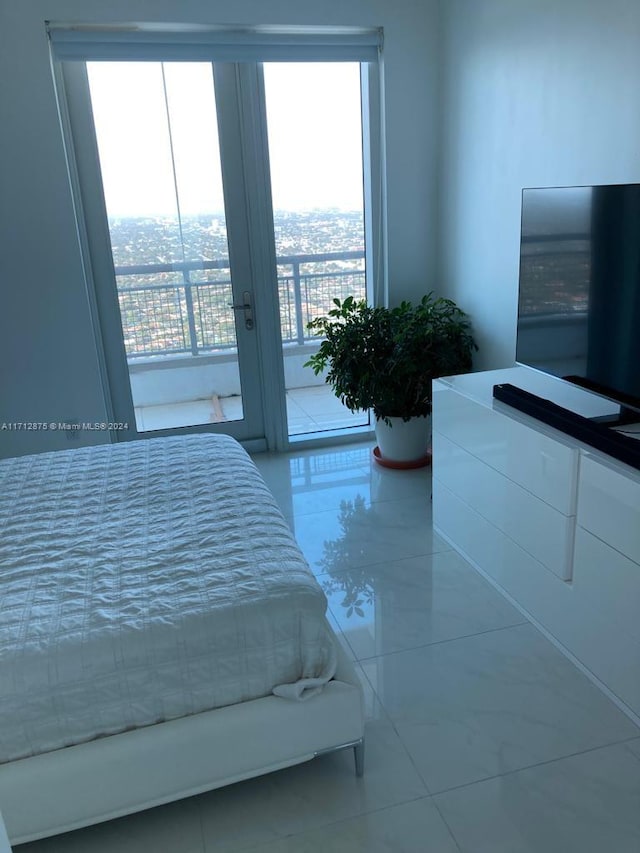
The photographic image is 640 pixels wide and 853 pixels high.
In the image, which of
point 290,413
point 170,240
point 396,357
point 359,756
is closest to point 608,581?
point 359,756

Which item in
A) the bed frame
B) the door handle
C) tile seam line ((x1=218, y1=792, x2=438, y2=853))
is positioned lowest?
tile seam line ((x1=218, y1=792, x2=438, y2=853))

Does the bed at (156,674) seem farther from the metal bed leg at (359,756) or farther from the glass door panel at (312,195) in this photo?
the glass door panel at (312,195)

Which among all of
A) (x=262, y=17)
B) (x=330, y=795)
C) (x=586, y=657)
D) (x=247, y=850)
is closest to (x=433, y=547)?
(x=586, y=657)

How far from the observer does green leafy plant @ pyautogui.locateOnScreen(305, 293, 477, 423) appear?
137 inches

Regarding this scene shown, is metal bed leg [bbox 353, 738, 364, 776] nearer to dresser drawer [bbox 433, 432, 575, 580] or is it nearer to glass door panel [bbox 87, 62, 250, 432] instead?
dresser drawer [bbox 433, 432, 575, 580]

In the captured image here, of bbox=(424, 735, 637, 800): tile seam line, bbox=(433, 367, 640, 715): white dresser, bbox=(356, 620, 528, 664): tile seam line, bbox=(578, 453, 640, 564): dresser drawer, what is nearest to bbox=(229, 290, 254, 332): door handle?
bbox=(433, 367, 640, 715): white dresser

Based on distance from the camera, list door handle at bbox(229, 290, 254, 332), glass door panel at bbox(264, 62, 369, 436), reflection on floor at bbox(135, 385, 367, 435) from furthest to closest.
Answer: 1. reflection on floor at bbox(135, 385, 367, 435)
2. door handle at bbox(229, 290, 254, 332)
3. glass door panel at bbox(264, 62, 369, 436)

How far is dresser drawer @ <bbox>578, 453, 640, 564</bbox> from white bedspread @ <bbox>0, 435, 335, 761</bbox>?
88 cm

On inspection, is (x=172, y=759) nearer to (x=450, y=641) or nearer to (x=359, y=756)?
(x=359, y=756)

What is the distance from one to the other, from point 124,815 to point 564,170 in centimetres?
275

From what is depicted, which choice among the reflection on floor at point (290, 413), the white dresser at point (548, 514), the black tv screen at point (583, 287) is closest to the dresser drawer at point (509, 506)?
the white dresser at point (548, 514)

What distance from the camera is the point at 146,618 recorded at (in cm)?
161

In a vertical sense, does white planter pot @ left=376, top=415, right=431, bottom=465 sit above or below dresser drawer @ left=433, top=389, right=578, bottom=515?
below

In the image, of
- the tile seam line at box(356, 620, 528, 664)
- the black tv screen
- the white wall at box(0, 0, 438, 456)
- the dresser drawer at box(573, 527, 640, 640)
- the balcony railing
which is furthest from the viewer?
the balcony railing
